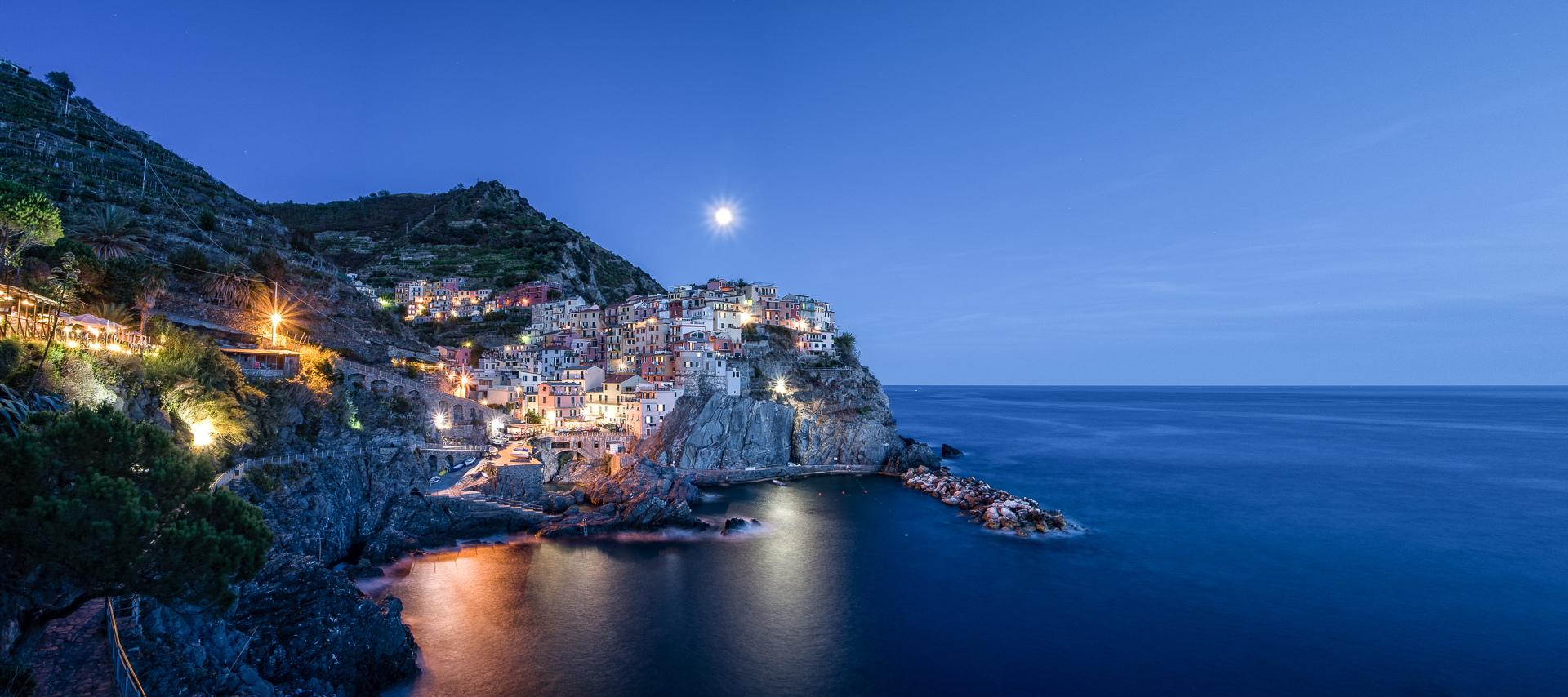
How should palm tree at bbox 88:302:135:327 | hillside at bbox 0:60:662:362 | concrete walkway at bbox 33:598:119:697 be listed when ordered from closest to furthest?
concrete walkway at bbox 33:598:119:697, palm tree at bbox 88:302:135:327, hillside at bbox 0:60:662:362

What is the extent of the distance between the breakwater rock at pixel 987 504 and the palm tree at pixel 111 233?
166ft

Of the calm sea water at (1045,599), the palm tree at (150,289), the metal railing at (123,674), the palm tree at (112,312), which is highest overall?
the palm tree at (150,289)

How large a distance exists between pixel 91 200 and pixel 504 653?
142ft

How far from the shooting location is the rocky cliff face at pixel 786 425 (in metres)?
53.2

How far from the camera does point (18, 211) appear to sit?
23.2 meters

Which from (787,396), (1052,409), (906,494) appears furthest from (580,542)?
(1052,409)

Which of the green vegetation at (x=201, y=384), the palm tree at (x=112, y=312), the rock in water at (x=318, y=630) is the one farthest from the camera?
the palm tree at (x=112, y=312)

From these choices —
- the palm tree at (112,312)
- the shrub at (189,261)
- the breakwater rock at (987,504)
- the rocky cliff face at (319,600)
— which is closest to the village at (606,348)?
the shrub at (189,261)

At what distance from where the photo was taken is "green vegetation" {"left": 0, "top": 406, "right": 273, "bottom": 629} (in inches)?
339

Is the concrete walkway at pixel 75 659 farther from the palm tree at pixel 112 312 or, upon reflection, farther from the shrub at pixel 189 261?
the shrub at pixel 189 261

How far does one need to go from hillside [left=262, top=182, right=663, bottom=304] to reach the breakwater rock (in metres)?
63.3

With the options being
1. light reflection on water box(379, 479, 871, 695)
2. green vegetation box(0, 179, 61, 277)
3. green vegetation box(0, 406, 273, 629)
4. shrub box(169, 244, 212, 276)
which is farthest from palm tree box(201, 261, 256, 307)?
green vegetation box(0, 406, 273, 629)

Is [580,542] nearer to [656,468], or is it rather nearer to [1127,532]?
[656,468]

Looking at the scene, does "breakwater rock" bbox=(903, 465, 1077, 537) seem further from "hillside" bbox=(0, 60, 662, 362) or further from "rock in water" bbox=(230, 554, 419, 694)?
"hillside" bbox=(0, 60, 662, 362)
